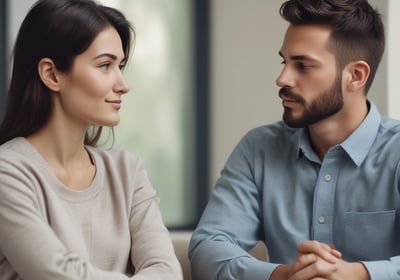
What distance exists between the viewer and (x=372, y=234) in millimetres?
1834

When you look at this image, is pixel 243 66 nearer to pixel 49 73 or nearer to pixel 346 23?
pixel 346 23

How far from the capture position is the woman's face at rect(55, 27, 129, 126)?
5.49 ft

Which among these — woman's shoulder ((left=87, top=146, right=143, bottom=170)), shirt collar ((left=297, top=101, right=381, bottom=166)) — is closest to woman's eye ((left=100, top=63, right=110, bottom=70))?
woman's shoulder ((left=87, top=146, right=143, bottom=170))

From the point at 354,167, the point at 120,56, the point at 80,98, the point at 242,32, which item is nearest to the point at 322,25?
the point at 354,167

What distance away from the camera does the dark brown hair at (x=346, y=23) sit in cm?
196

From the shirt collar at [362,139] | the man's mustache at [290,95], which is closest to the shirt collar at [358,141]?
the shirt collar at [362,139]

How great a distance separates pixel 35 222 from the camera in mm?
1539

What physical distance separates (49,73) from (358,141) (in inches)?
30.6

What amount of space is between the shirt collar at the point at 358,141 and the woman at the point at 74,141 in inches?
17.6

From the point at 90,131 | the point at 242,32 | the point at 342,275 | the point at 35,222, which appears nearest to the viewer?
the point at 35,222

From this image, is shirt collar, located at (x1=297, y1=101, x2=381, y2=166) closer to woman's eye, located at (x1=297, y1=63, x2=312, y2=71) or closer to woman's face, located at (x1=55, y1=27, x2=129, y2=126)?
woman's eye, located at (x1=297, y1=63, x2=312, y2=71)

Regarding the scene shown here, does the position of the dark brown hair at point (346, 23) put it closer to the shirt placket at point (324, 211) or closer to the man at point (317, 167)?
the man at point (317, 167)

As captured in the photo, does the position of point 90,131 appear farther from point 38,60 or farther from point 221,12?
point 221,12

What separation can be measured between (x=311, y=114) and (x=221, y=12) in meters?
1.70
